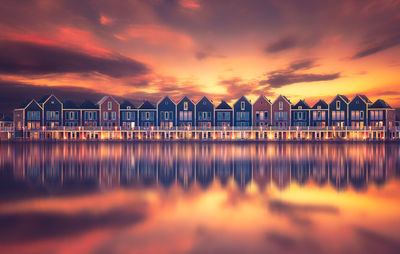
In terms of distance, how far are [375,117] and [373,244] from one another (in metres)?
71.8

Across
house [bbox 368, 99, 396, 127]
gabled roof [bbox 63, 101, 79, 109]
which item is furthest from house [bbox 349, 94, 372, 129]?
gabled roof [bbox 63, 101, 79, 109]

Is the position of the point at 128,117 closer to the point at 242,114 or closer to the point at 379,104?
the point at 242,114

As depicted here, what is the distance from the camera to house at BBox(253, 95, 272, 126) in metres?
70.8

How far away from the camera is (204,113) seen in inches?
2817

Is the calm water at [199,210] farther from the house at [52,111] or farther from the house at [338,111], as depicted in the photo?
the house at [52,111]

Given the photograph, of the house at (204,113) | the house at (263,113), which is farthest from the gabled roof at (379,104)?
the house at (204,113)

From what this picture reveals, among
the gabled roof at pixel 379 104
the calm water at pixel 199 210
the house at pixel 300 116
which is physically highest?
the gabled roof at pixel 379 104

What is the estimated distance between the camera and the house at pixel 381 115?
68812mm

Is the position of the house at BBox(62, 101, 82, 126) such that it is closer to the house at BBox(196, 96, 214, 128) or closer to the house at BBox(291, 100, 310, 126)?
the house at BBox(196, 96, 214, 128)

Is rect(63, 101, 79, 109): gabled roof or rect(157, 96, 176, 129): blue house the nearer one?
rect(157, 96, 176, 129): blue house

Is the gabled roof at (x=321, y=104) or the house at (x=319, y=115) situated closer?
the house at (x=319, y=115)

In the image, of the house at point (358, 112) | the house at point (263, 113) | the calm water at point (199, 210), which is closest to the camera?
the calm water at point (199, 210)

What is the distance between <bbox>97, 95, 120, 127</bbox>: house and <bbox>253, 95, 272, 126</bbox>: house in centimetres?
3988

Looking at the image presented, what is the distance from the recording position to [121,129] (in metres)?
70.9
